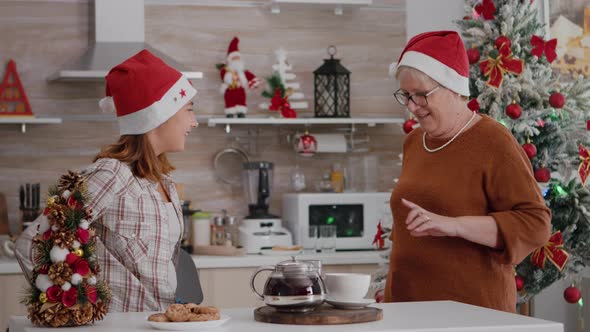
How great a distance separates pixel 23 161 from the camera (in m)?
4.90

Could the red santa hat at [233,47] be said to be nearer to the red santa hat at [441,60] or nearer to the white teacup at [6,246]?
the white teacup at [6,246]

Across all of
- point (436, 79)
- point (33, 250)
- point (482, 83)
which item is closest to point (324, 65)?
point (482, 83)

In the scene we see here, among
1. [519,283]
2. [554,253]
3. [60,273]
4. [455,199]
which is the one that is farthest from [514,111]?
[60,273]

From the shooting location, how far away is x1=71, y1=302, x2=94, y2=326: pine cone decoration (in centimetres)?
199

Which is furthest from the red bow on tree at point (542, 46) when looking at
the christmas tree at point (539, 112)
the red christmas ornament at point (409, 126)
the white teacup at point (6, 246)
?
the white teacup at point (6, 246)

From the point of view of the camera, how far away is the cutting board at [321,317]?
1998 mm

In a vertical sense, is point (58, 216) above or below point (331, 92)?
below

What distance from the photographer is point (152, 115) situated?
254cm

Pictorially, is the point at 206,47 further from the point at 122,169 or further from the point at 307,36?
the point at 122,169

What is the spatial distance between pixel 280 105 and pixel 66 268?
3095 mm

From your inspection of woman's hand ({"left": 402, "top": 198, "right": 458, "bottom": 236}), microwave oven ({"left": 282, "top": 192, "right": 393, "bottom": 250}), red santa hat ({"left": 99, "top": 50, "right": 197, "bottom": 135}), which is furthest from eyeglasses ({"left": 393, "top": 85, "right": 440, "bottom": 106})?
microwave oven ({"left": 282, "top": 192, "right": 393, "bottom": 250})

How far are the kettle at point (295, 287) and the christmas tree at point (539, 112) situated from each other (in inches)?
73.8

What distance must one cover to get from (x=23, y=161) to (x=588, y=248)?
9.64ft

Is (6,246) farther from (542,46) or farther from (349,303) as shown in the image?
(349,303)
